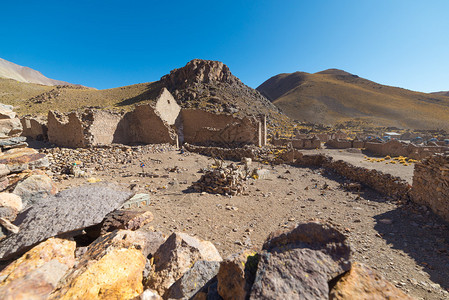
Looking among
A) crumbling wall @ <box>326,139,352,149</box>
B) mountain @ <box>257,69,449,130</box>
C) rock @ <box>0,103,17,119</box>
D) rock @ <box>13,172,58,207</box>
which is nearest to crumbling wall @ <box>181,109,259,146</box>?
crumbling wall @ <box>326,139,352,149</box>

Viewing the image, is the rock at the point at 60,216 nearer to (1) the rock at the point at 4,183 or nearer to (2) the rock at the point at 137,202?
(1) the rock at the point at 4,183

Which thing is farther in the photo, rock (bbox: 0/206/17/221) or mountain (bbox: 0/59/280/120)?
mountain (bbox: 0/59/280/120)

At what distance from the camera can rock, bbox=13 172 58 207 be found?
140 inches

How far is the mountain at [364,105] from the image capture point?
2053 inches

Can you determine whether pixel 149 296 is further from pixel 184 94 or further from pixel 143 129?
pixel 184 94

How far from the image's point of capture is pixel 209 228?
4.44m

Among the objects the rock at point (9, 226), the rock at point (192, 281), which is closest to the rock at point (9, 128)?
the rock at point (9, 226)

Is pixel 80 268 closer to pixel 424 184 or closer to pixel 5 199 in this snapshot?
pixel 5 199

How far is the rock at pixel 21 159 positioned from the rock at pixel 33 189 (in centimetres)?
56

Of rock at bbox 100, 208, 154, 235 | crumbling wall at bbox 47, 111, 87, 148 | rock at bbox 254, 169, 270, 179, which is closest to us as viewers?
rock at bbox 100, 208, 154, 235

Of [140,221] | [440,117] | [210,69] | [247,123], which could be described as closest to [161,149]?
[247,123]

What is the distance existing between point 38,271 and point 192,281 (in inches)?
66.4

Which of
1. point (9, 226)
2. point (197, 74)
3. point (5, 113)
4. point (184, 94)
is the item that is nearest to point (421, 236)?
point (9, 226)

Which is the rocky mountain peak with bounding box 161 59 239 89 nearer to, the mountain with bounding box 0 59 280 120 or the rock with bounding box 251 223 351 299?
the mountain with bounding box 0 59 280 120
